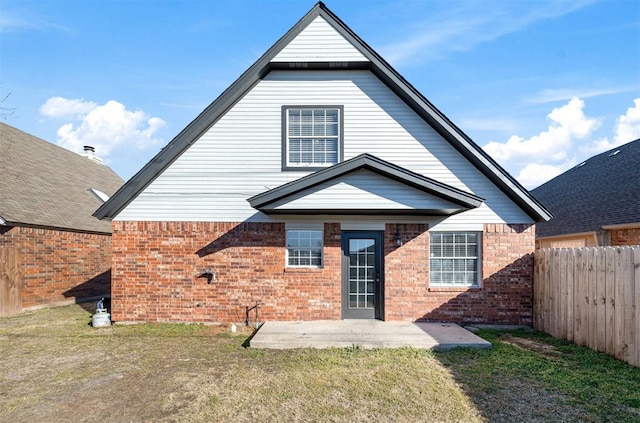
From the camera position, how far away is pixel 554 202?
65.9ft

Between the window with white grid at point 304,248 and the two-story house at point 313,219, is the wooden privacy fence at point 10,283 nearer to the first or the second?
the two-story house at point 313,219

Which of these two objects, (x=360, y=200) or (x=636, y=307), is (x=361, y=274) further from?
(x=636, y=307)

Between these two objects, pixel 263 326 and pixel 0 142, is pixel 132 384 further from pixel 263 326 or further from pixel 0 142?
pixel 0 142

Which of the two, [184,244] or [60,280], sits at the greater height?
[184,244]

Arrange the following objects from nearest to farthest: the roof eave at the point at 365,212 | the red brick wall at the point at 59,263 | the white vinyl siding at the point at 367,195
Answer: the white vinyl siding at the point at 367,195
the roof eave at the point at 365,212
the red brick wall at the point at 59,263

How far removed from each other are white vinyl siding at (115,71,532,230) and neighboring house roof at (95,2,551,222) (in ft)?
0.53

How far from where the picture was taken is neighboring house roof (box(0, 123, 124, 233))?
12.6m

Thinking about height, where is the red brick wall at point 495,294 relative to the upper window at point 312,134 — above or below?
below

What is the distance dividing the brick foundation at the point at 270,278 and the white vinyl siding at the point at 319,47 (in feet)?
14.7

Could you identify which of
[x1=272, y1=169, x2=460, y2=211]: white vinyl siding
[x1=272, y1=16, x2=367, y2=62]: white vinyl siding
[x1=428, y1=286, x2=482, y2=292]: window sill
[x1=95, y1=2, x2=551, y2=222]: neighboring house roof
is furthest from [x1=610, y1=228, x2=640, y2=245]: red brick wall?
[x1=272, y1=16, x2=367, y2=62]: white vinyl siding

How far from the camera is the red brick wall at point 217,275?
953 cm

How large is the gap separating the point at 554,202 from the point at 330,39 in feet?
54.2

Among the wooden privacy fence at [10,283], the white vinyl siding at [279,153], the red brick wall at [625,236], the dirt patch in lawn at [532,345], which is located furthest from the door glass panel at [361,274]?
the wooden privacy fence at [10,283]

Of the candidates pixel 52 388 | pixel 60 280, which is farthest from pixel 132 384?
pixel 60 280
